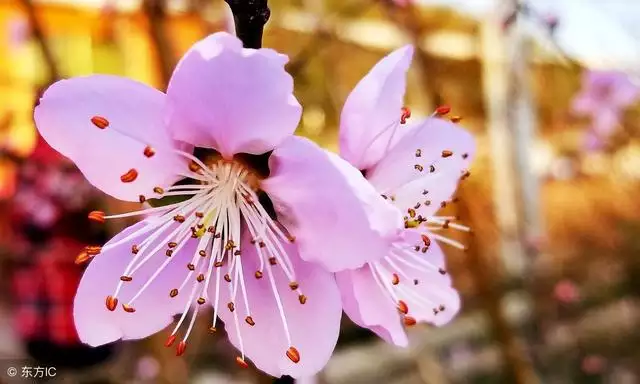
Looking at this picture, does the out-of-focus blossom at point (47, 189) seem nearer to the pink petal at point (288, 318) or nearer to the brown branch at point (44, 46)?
the brown branch at point (44, 46)

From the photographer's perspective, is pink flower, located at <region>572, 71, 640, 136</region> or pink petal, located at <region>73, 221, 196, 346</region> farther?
pink flower, located at <region>572, 71, 640, 136</region>

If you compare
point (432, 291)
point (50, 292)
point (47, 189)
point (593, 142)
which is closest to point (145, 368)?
point (50, 292)

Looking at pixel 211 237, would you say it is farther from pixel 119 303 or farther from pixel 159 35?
pixel 159 35

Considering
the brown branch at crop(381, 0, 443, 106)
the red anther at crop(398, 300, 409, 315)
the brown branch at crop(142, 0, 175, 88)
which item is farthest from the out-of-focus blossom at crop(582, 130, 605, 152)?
the red anther at crop(398, 300, 409, 315)

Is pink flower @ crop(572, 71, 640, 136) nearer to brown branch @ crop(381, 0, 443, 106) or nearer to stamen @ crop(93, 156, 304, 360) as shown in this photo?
brown branch @ crop(381, 0, 443, 106)

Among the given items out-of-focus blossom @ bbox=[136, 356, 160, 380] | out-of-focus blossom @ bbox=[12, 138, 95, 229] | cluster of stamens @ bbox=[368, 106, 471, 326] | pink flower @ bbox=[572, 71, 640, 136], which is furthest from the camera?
pink flower @ bbox=[572, 71, 640, 136]

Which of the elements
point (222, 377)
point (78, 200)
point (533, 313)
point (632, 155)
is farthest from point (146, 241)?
point (533, 313)

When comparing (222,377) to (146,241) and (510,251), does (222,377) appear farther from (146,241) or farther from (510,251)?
(146,241)
